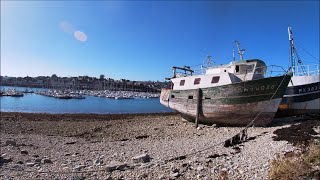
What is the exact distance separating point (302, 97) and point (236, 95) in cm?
890

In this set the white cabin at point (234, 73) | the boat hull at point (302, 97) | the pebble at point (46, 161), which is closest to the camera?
the pebble at point (46, 161)

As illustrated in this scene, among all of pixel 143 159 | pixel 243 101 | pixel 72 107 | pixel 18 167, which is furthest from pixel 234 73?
pixel 72 107

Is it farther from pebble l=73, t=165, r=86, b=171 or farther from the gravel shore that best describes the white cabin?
pebble l=73, t=165, r=86, b=171

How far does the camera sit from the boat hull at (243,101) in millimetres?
19641

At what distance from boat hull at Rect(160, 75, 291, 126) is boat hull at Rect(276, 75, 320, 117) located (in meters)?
6.05

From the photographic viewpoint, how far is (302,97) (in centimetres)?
2514

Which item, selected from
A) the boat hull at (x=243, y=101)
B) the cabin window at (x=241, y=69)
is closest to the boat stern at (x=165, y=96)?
the boat hull at (x=243, y=101)

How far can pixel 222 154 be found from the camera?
12383mm

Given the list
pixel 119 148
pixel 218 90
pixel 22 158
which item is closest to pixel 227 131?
pixel 218 90

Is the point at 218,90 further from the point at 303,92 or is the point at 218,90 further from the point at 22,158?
the point at 22,158

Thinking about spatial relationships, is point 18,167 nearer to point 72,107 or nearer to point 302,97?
point 302,97

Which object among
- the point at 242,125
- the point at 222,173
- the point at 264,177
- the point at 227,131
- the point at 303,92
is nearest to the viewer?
the point at 264,177

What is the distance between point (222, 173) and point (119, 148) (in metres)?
7.43

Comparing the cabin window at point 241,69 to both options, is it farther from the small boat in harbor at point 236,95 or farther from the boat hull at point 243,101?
the boat hull at point 243,101
